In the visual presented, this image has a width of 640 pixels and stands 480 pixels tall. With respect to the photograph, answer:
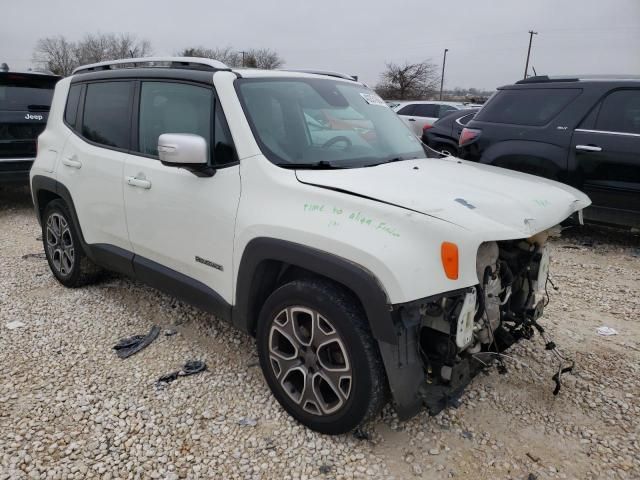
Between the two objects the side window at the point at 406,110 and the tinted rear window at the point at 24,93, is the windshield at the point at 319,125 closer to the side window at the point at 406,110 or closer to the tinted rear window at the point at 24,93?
the tinted rear window at the point at 24,93

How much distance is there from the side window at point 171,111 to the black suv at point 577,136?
13.9ft

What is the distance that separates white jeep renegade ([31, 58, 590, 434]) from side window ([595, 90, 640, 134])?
3221 millimetres

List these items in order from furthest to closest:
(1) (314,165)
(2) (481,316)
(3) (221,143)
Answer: (3) (221,143) < (1) (314,165) < (2) (481,316)

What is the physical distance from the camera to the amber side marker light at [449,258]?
2053 mm

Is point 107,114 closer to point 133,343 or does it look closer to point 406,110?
point 133,343

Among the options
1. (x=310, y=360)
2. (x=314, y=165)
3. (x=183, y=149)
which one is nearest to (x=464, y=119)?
(x=314, y=165)

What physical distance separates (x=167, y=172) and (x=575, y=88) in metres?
4.97

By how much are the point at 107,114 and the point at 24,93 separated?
14.0ft

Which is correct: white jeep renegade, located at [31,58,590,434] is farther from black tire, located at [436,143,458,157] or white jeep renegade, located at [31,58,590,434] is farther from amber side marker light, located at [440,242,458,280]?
black tire, located at [436,143,458,157]

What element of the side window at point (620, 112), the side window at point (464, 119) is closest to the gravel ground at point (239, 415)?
the side window at point (620, 112)

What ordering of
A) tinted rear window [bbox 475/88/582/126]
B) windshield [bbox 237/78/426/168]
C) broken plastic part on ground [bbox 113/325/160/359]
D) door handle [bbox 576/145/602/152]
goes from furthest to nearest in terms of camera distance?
tinted rear window [bbox 475/88/582/126] < door handle [bbox 576/145/602/152] < broken plastic part on ground [bbox 113/325/160/359] < windshield [bbox 237/78/426/168]

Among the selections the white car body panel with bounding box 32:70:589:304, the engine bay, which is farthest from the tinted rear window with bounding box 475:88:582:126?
the engine bay

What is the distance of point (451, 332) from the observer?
2227mm

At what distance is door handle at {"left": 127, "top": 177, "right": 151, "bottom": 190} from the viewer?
10.5ft
